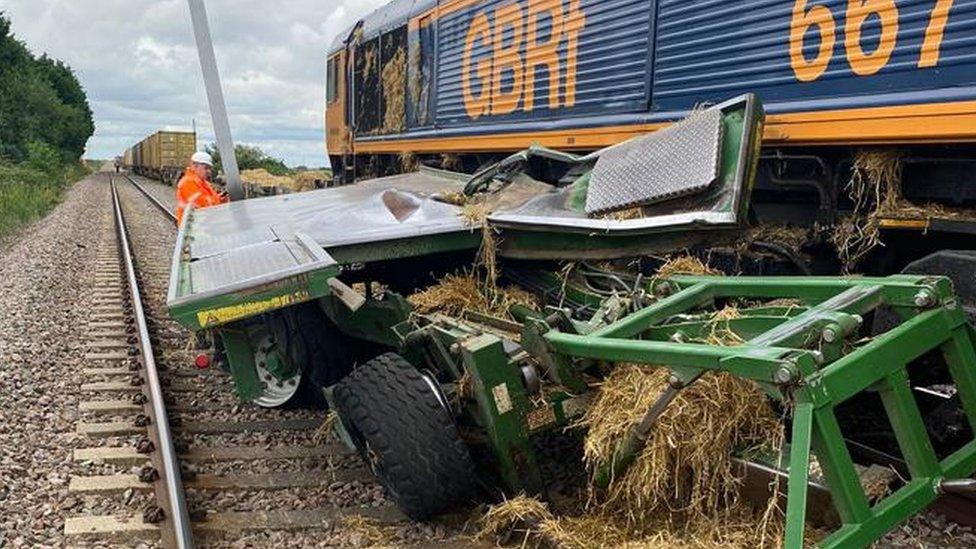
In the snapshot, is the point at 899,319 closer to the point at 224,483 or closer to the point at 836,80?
the point at 836,80

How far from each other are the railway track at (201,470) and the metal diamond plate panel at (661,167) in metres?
1.92

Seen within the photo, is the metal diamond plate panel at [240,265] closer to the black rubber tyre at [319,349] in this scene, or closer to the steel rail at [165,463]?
the black rubber tyre at [319,349]

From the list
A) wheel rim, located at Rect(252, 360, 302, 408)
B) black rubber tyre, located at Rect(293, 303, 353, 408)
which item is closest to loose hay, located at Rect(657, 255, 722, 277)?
black rubber tyre, located at Rect(293, 303, 353, 408)

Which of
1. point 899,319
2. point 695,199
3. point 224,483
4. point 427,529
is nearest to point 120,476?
point 224,483

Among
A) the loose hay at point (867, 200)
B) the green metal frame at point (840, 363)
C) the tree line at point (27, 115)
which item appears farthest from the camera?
the tree line at point (27, 115)

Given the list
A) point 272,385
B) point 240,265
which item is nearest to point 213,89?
point 272,385

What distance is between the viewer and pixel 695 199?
4.35m

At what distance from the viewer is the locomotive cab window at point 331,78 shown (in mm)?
15266

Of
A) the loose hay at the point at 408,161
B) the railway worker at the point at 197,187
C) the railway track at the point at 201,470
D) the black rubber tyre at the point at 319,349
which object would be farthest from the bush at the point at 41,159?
the black rubber tyre at the point at 319,349

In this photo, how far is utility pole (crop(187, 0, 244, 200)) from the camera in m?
10.8

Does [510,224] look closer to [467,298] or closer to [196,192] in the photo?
[467,298]

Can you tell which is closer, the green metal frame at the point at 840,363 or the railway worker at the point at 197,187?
the green metal frame at the point at 840,363

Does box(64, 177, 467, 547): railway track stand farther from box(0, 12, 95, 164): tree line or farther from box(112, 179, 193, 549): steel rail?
box(0, 12, 95, 164): tree line

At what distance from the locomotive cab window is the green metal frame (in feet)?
41.0
